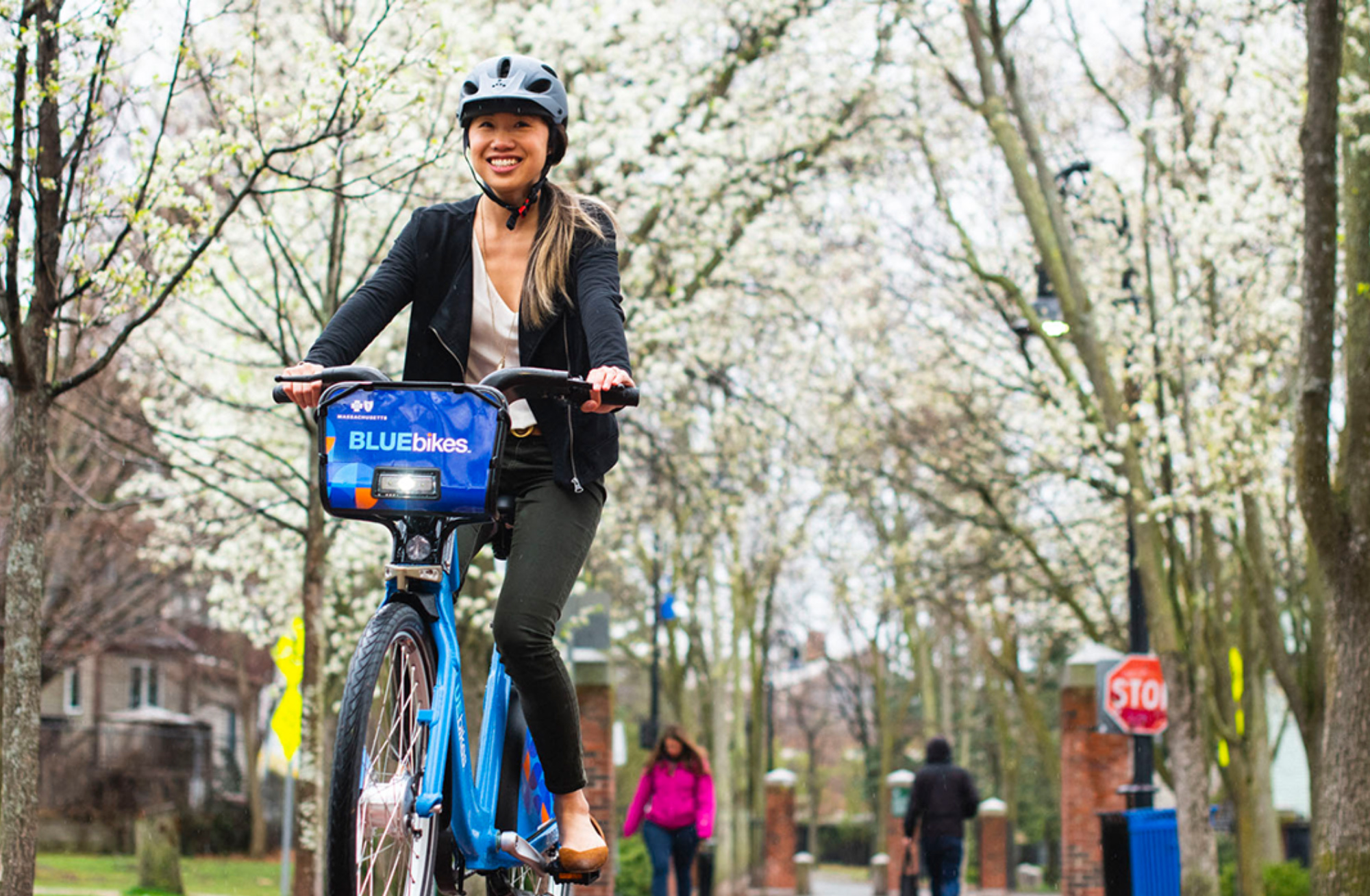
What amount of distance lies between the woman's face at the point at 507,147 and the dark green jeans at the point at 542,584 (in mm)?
684

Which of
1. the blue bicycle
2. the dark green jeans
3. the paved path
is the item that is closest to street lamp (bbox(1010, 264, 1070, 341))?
the dark green jeans

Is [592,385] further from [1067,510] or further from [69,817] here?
[69,817]

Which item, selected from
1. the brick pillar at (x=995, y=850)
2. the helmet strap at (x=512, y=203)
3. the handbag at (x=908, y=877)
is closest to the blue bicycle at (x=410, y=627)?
the helmet strap at (x=512, y=203)

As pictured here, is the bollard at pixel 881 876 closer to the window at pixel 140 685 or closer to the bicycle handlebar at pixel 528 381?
the window at pixel 140 685

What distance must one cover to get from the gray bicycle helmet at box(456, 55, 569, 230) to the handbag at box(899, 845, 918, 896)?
11.1m

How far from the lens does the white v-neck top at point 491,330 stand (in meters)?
3.81

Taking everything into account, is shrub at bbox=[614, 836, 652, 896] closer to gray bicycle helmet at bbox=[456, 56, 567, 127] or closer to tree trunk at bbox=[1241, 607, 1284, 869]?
tree trunk at bbox=[1241, 607, 1284, 869]

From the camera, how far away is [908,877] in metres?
14.1

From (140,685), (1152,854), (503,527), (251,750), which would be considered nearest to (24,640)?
(503,527)

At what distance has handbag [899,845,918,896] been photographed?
1376 cm

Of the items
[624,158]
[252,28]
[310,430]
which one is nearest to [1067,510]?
[624,158]

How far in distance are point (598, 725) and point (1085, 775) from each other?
603 centimetres

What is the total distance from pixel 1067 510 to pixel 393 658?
77.4ft

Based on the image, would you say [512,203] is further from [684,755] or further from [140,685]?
[140,685]
